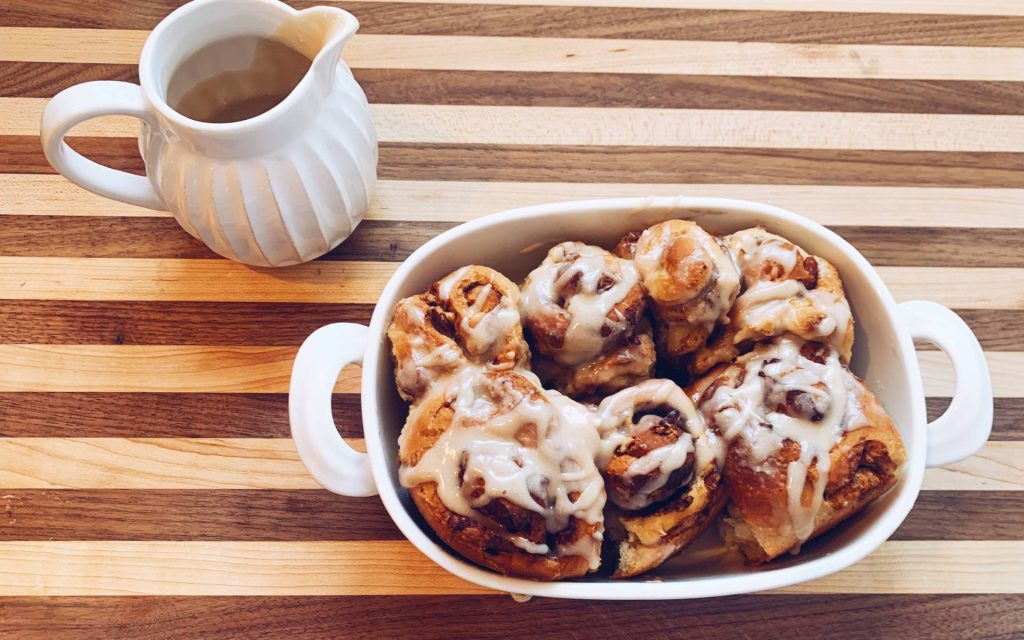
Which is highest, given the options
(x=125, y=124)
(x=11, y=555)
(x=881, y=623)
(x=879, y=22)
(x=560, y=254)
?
(x=879, y=22)

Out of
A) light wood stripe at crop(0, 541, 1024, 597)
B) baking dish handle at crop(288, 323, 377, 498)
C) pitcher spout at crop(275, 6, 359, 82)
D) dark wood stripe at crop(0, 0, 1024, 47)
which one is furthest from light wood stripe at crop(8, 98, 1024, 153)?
light wood stripe at crop(0, 541, 1024, 597)

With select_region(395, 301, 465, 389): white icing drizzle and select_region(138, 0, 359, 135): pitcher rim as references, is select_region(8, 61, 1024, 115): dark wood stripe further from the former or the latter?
select_region(395, 301, 465, 389): white icing drizzle

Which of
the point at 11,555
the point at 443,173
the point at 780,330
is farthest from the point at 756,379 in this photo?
the point at 11,555

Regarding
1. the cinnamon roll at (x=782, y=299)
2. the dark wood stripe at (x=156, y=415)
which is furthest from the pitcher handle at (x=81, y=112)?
the cinnamon roll at (x=782, y=299)

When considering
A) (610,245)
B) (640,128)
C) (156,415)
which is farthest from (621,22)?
(156,415)

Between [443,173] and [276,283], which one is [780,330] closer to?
[443,173]

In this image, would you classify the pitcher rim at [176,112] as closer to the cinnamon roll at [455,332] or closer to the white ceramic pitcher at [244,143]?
the white ceramic pitcher at [244,143]
